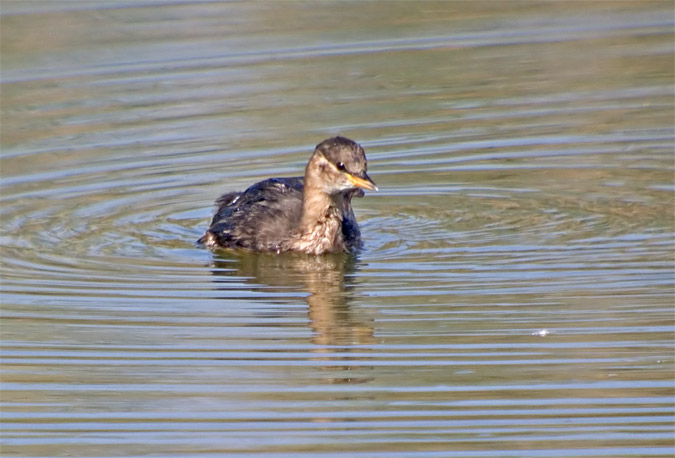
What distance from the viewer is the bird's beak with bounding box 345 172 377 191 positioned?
1198 centimetres

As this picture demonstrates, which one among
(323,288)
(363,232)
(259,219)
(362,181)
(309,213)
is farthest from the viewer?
(363,232)

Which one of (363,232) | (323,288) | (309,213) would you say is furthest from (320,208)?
(323,288)

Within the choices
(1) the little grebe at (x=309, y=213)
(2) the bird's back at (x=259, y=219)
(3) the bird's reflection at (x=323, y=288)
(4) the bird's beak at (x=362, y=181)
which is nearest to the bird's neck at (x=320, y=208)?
(1) the little grebe at (x=309, y=213)

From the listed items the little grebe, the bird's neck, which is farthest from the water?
the bird's neck

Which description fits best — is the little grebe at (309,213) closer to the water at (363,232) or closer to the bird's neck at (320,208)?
the bird's neck at (320,208)

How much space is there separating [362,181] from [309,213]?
74 cm

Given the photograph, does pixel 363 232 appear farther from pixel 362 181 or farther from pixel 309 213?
pixel 362 181

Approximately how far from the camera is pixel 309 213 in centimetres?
1262

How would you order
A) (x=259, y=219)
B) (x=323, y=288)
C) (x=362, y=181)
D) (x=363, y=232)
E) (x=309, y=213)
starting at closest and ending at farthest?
(x=323, y=288) → (x=362, y=181) → (x=309, y=213) → (x=259, y=219) → (x=363, y=232)

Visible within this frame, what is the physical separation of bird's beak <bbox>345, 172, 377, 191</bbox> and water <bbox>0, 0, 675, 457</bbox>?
1.88 ft

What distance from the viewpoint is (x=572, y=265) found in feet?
37.2

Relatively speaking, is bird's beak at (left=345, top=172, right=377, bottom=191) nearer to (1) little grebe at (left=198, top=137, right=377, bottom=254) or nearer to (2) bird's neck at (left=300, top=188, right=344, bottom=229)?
(1) little grebe at (left=198, top=137, right=377, bottom=254)

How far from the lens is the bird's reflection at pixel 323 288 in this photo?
9.46 metres

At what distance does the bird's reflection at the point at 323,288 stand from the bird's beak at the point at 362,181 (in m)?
0.59
